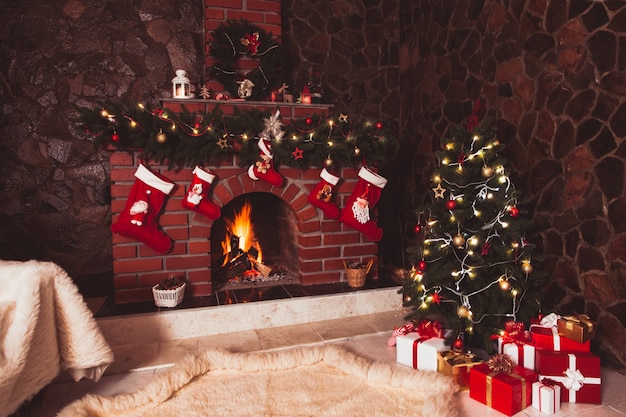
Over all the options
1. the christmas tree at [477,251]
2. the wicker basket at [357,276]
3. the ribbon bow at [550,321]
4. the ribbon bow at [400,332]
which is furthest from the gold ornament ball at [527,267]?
the wicker basket at [357,276]

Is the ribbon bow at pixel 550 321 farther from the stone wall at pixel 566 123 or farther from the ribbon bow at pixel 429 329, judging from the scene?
the ribbon bow at pixel 429 329

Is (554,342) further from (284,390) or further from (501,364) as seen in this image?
(284,390)

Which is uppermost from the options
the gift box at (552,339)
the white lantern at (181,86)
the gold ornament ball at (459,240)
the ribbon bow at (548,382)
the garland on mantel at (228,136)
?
the white lantern at (181,86)

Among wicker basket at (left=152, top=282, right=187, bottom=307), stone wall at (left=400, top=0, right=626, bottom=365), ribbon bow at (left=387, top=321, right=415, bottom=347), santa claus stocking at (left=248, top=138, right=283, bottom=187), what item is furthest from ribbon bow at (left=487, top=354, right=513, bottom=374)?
wicker basket at (left=152, top=282, right=187, bottom=307)

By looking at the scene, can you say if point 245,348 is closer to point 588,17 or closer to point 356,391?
point 356,391

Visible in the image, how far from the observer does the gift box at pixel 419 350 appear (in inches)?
90.3

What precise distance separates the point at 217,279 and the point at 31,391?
1.74 meters

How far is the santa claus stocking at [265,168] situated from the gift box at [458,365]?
1593 mm

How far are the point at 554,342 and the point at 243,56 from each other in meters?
3.04

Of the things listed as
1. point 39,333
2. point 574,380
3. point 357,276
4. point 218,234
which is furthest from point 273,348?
point 574,380

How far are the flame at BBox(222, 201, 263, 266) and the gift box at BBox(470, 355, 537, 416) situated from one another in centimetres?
210

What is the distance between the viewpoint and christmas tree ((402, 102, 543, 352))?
2377 mm

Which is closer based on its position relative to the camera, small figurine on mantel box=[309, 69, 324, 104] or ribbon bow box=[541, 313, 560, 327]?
ribbon bow box=[541, 313, 560, 327]

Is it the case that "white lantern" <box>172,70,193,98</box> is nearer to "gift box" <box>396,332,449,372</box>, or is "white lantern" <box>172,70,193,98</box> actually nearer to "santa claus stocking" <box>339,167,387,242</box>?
"santa claus stocking" <box>339,167,387,242</box>
